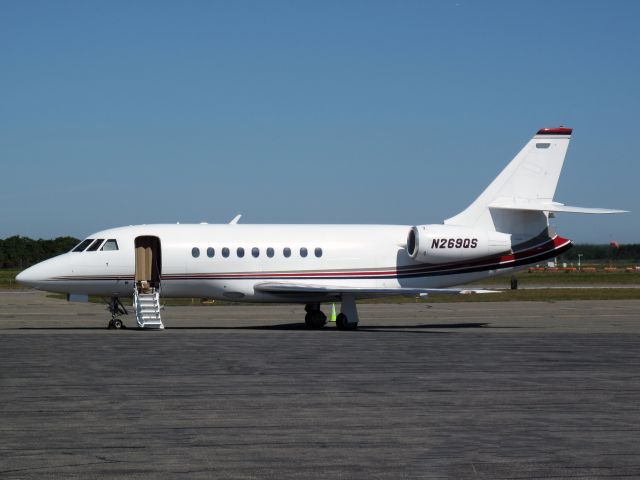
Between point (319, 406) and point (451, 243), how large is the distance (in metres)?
19.5

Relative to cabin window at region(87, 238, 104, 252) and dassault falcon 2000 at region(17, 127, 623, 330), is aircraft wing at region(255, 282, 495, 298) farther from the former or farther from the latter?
cabin window at region(87, 238, 104, 252)

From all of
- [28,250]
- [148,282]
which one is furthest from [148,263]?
[28,250]

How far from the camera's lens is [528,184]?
32469 mm

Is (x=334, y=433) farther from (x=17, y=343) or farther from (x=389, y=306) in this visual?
(x=389, y=306)

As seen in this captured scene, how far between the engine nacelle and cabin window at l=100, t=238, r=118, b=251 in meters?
9.08

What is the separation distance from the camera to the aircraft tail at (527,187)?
1277 inches

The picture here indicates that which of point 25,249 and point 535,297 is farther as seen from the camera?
point 25,249

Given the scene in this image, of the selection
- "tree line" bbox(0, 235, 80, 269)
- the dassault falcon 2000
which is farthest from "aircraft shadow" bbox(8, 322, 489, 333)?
"tree line" bbox(0, 235, 80, 269)

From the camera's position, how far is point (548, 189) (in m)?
32.6

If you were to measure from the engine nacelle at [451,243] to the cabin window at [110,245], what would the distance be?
908 cm

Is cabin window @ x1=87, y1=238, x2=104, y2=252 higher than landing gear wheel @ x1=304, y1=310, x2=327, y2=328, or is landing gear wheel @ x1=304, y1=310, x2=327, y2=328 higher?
cabin window @ x1=87, y1=238, x2=104, y2=252

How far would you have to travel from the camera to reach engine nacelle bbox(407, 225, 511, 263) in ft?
103

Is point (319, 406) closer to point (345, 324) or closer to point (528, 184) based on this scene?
point (345, 324)

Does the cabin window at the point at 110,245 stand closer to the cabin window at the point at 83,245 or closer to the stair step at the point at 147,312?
the cabin window at the point at 83,245
